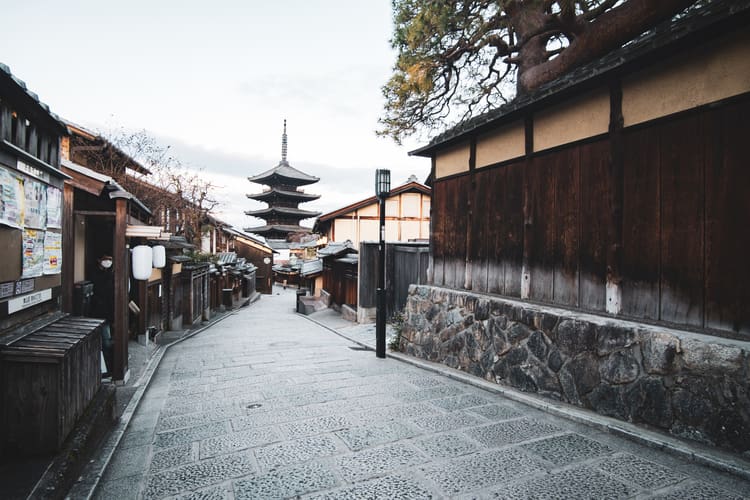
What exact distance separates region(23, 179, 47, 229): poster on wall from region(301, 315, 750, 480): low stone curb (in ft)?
23.1

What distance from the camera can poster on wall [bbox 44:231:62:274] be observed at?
16.5 ft

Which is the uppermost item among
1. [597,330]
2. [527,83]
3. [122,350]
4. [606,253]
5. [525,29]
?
[525,29]

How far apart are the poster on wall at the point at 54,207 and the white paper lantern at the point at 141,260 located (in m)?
3.46

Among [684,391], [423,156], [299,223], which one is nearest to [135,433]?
[684,391]

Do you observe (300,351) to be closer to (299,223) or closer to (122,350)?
(122,350)

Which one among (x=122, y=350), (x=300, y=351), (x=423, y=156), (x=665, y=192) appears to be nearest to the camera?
(x=665, y=192)

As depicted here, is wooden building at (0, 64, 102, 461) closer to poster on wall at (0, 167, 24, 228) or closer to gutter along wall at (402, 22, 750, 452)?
poster on wall at (0, 167, 24, 228)

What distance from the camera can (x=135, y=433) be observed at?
5238 mm

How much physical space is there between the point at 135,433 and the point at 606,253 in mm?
7089

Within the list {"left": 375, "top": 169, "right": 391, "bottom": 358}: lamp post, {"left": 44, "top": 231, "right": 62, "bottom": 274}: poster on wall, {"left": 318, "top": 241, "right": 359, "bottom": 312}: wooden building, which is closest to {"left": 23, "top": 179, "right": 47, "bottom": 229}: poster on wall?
{"left": 44, "top": 231, "right": 62, "bottom": 274}: poster on wall

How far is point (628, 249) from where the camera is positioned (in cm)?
524

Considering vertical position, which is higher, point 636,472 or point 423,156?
point 423,156

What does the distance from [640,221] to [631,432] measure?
266cm

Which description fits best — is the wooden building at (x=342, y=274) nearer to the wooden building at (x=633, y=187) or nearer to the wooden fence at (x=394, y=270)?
the wooden fence at (x=394, y=270)
